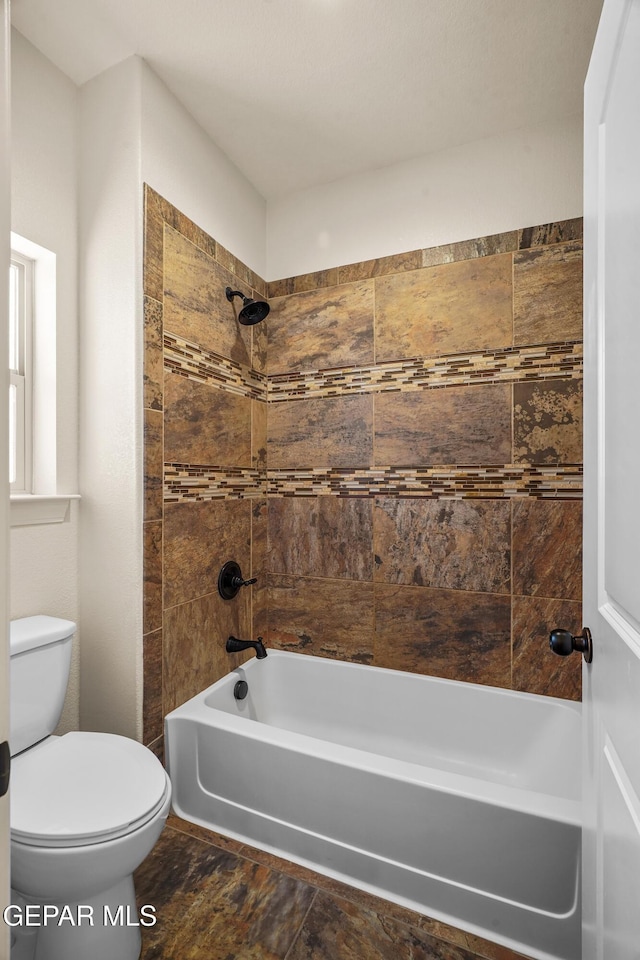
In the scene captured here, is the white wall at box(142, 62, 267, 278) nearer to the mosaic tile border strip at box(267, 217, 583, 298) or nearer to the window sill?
the mosaic tile border strip at box(267, 217, 583, 298)

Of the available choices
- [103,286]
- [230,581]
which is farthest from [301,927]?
[103,286]

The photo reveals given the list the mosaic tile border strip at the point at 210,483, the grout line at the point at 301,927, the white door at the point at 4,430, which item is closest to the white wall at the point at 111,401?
the mosaic tile border strip at the point at 210,483

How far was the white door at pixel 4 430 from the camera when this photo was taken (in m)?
0.55

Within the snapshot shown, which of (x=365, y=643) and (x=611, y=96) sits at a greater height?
(x=611, y=96)

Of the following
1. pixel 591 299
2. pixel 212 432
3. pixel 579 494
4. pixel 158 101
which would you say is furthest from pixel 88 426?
pixel 579 494

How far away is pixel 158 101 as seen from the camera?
5.89 ft

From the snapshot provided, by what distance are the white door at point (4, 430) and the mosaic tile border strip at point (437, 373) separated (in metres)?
1.82

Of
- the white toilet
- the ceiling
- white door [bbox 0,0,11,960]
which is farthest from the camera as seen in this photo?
the ceiling

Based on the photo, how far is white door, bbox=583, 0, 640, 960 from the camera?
2.23 feet

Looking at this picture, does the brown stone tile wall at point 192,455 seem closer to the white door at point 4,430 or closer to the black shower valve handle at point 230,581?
the black shower valve handle at point 230,581

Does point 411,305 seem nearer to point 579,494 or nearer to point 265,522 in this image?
point 579,494

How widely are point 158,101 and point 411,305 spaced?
1.24 meters

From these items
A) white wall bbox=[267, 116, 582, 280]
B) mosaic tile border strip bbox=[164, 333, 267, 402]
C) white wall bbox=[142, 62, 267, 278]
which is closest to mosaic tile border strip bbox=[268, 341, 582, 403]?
mosaic tile border strip bbox=[164, 333, 267, 402]

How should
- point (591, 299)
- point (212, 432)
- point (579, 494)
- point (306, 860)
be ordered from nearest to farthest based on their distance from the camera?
point (591, 299) → point (306, 860) → point (579, 494) → point (212, 432)
